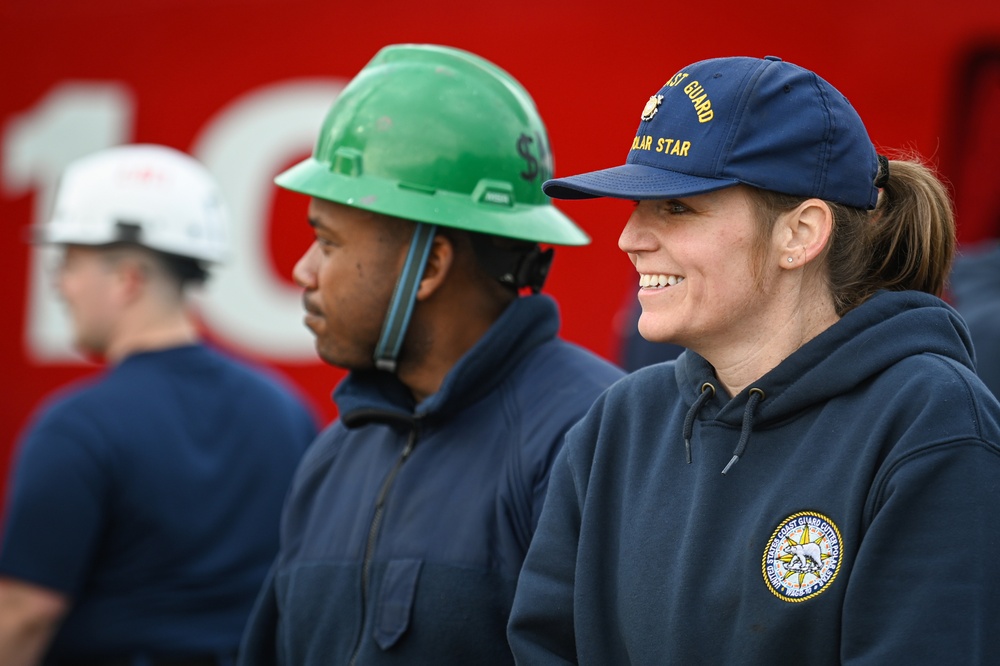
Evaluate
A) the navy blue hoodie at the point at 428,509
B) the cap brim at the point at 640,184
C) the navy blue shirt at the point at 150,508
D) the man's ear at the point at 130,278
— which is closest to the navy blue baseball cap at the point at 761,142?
the cap brim at the point at 640,184

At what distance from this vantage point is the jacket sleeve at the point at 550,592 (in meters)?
2.14

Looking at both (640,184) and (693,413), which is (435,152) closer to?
(640,184)

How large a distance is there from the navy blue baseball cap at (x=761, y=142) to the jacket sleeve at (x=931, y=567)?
459mm

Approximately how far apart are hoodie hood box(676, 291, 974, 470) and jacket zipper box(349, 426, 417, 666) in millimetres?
943

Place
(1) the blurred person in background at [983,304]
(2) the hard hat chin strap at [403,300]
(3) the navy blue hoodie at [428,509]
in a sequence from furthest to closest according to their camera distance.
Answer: (1) the blurred person in background at [983,304], (2) the hard hat chin strap at [403,300], (3) the navy blue hoodie at [428,509]

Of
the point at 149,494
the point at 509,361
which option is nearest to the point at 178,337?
the point at 149,494

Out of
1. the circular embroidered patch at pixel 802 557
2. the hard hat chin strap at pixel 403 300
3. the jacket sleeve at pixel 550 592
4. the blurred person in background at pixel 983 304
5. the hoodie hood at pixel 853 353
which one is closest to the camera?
the circular embroidered patch at pixel 802 557

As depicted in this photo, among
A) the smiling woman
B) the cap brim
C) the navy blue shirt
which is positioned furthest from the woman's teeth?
the navy blue shirt

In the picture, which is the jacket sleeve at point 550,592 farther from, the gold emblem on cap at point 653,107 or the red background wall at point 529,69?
the red background wall at point 529,69

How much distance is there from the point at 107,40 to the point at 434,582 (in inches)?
205

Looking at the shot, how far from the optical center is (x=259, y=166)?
630 cm

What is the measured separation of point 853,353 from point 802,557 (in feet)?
1.02

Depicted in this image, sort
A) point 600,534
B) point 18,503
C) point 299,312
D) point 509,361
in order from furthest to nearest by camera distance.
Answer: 1. point 299,312
2. point 18,503
3. point 509,361
4. point 600,534

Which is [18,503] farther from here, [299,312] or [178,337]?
[299,312]
